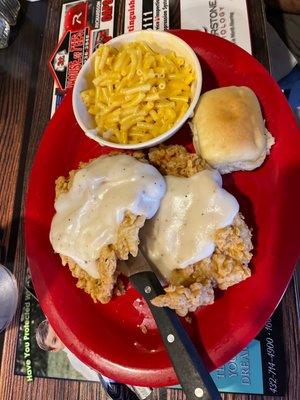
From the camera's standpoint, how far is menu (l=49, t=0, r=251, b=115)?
5.56ft

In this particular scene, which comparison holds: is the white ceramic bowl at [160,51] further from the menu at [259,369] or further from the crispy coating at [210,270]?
the menu at [259,369]

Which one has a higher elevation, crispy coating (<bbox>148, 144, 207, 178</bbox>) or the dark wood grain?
the dark wood grain

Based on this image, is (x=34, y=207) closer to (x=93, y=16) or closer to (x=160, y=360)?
(x=160, y=360)

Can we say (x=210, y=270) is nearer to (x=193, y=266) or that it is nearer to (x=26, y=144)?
(x=193, y=266)

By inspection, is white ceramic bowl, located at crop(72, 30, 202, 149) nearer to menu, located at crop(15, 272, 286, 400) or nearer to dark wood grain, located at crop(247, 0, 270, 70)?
dark wood grain, located at crop(247, 0, 270, 70)

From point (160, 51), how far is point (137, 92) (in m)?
0.20

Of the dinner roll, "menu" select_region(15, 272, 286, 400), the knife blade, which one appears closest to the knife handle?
the knife blade

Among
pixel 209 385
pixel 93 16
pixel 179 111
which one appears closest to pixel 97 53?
pixel 179 111

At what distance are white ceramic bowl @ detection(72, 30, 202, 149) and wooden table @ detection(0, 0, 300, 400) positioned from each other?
318 mm

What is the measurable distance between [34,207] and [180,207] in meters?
0.62

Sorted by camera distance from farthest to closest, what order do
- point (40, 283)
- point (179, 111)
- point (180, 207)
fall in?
point (40, 283) < point (179, 111) < point (180, 207)

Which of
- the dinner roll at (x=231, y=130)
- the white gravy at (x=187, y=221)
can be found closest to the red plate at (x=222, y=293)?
the dinner roll at (x=231, y=130)

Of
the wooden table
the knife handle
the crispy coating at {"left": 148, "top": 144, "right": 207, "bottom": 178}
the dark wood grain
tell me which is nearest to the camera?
the knife handle

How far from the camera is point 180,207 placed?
1.33m
